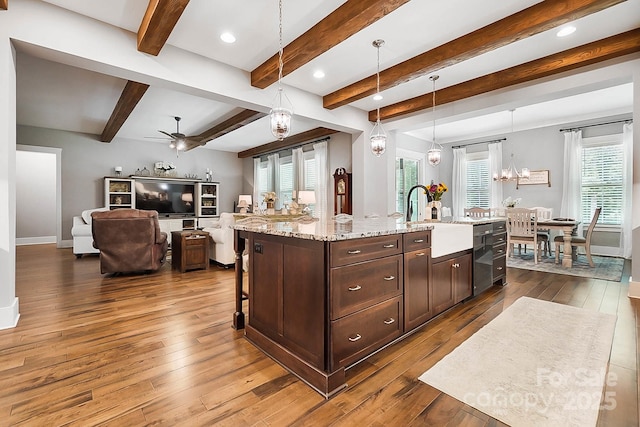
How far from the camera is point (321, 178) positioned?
24.1 ft

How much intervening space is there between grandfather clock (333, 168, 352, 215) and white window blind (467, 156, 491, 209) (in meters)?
4.01

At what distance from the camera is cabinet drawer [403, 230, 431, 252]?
2.29 meters

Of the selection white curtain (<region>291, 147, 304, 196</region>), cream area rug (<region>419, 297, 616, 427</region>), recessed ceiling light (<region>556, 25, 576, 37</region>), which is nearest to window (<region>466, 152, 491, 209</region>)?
white curtain (<region>291, 147, 304, 196</region>)

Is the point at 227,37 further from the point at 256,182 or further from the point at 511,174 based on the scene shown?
the point at 511,174

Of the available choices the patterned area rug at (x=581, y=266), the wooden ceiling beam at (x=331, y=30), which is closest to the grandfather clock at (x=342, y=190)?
the wooden ceiling beam at (x=331, y=30)

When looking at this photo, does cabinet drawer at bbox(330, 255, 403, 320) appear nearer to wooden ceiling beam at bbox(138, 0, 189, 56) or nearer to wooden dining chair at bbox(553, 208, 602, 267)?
wooden ceiling beam at bbox(138, 0, 189, 56)

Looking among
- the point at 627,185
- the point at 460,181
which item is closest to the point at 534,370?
the point at 627,185

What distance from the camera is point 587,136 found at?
6430 mm

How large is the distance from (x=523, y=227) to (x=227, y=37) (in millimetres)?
5599

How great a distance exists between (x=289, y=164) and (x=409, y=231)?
6.75 m

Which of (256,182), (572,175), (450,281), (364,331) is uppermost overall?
(256,182)

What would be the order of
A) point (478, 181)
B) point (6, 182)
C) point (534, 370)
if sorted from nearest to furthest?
point (534, 370) < point (6, 182) < point (478, 181)

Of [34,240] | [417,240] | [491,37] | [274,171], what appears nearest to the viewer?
[417,240]

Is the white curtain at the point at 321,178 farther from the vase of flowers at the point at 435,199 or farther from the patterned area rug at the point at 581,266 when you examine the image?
the patterned area rug at the point at 581,266
